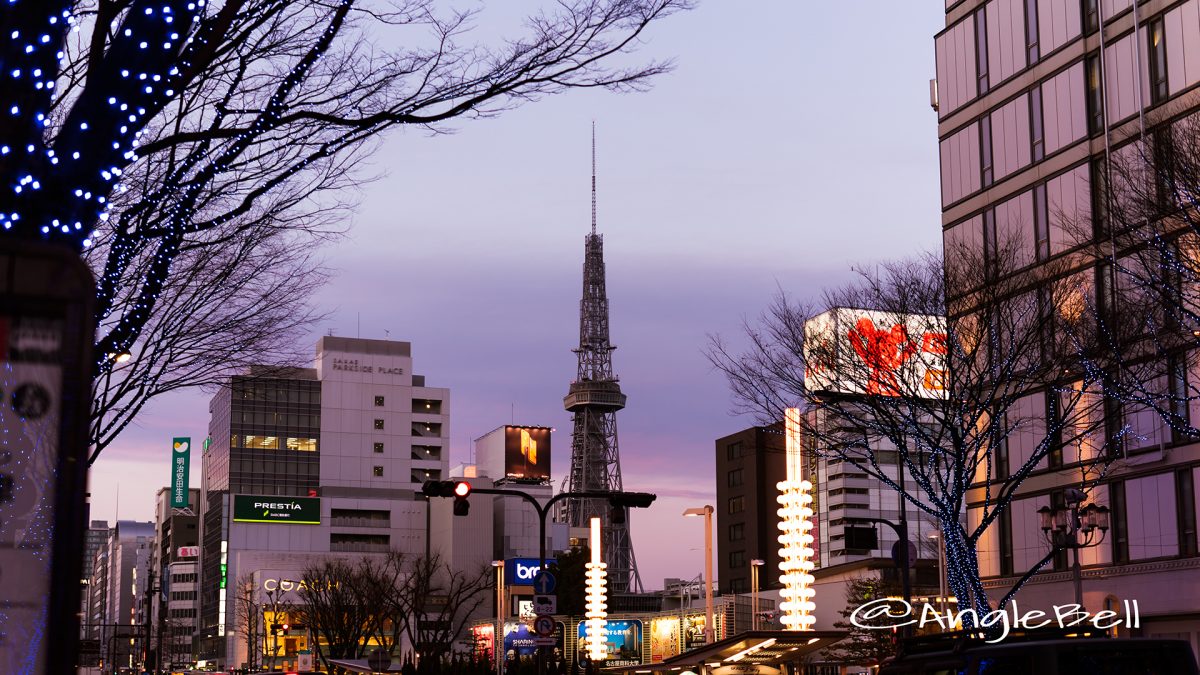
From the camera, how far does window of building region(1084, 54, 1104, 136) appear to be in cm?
4303

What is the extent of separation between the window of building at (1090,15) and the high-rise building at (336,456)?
96322mm

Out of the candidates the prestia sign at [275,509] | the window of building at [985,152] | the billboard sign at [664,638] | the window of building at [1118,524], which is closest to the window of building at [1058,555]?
the window of building at [1118,524]

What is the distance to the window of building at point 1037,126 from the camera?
45719mm

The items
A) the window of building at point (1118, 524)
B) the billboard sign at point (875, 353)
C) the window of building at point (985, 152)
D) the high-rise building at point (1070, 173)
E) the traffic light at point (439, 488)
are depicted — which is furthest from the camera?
the window of building at point (985, 152)

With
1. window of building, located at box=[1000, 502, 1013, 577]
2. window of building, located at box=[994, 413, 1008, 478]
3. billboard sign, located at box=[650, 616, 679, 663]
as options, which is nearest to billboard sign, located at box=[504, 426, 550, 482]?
billboard sign, located at box=[650, 616, 679, 663]

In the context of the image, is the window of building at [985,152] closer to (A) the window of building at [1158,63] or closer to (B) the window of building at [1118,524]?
(A) the window of building at [1158,63]

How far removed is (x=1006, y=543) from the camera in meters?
46.8

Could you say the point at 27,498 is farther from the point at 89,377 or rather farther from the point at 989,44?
the point at 989,44

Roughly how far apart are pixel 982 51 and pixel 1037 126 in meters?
4.72

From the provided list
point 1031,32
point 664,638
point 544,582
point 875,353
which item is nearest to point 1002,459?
point 1031,32

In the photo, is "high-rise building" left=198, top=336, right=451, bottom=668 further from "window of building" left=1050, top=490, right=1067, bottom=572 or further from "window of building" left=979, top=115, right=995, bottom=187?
"window of building" left=1050, top=490, right=1067, bottom=572

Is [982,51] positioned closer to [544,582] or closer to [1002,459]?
[1002,459]

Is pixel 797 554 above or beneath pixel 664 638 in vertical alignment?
above

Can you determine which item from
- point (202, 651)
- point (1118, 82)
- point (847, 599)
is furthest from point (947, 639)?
point (202, 651)
